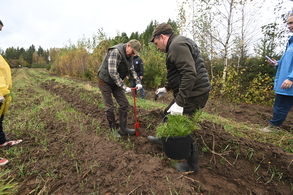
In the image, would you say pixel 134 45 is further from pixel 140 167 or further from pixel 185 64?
pixel 140 167

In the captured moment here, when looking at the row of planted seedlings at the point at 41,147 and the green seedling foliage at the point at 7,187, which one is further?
the row of planted seedlings at the point at 41,147

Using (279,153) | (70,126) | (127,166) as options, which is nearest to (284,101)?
(279,153)

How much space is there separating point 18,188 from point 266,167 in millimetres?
3278

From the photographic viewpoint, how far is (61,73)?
18125 mm

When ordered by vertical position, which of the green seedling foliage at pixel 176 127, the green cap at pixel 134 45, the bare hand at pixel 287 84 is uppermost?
the green cap at pixel 134 45

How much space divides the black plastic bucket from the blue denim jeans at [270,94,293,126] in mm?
2510

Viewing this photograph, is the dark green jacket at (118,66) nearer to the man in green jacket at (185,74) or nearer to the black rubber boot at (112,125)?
the black rubber boot at (112,125)

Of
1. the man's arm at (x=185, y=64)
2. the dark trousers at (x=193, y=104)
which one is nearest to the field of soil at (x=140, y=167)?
the dark trousers at (x=193, y=104)

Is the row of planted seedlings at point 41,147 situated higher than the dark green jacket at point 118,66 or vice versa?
the dark green jacket at point 118,66

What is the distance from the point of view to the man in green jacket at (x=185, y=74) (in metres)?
1.82

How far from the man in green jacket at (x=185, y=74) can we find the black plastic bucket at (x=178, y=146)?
269 mm

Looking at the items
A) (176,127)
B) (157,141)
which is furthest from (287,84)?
(157,141)

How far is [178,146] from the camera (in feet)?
6.02

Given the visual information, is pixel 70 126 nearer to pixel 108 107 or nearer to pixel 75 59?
pixel 108 107
